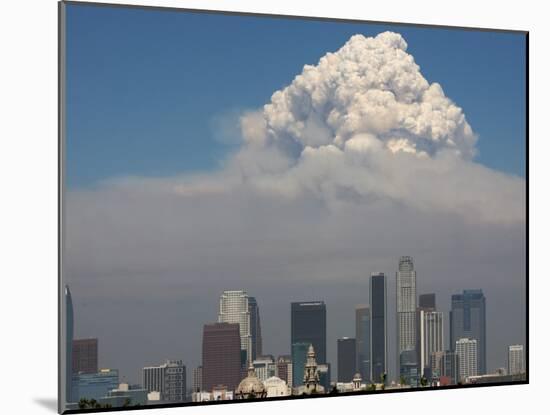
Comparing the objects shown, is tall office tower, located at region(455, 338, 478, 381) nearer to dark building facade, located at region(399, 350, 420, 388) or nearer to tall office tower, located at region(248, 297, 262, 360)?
dark building facade, located at region(399, 350, 420, 388)

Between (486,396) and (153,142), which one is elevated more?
(153,142)

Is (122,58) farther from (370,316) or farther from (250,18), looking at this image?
(370,316)

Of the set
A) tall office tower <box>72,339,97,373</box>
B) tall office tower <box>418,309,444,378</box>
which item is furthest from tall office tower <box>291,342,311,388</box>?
tall office tower <box>72,339,97,373</box>

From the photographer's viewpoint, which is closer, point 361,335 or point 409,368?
point 361,335

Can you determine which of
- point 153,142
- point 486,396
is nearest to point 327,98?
point 153,142

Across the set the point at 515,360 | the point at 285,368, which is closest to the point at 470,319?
the point at 515,360

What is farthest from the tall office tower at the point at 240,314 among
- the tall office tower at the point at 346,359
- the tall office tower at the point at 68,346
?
the tall office tower at the point at 68,346

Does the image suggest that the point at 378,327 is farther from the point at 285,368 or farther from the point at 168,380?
the point at 168,380
